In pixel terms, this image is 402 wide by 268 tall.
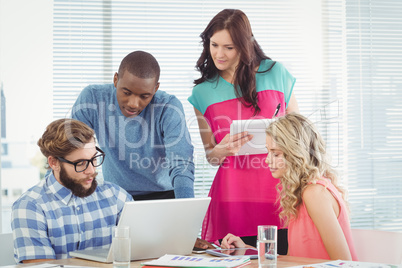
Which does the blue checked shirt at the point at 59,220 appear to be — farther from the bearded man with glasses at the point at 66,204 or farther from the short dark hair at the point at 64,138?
the short dark hair at the point at 64,138

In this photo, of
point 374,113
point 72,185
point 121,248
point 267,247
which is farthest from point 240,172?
point 374,113

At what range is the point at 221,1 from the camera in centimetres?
353

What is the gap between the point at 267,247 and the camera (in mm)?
1357

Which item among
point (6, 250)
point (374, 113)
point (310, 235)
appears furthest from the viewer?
point (374, 113)

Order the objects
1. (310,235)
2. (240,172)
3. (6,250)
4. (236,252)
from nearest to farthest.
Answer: (236,252) → (310,235) → (6,250) → (240,172)

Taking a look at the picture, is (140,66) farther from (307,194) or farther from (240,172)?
(307,194)

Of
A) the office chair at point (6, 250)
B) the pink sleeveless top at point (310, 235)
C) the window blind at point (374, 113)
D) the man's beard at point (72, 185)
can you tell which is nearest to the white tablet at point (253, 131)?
the pink sleeveless top at point (310, 235)

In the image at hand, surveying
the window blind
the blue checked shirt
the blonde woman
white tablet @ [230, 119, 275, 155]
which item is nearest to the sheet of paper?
the blonde woman

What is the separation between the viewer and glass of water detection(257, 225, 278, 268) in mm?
1352

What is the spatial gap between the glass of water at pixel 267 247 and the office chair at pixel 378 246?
2.31ft

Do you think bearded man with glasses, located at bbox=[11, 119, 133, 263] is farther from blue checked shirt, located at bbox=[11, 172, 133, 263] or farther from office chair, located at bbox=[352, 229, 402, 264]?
office chair, located at bbox=[352, 229, 402, 264]

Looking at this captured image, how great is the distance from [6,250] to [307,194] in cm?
126

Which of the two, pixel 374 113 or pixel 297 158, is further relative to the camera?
pixel 374 113

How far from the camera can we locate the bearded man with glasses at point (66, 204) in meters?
1.68
